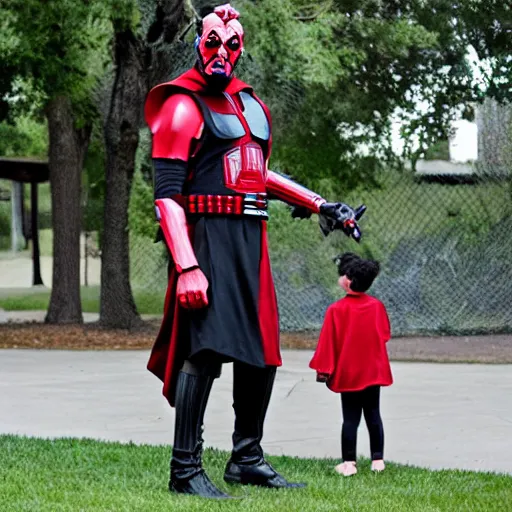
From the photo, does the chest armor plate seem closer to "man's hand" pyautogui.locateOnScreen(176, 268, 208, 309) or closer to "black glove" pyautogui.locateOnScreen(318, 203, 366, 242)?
"black glove" pyautogui.locateOnScreen(318, 203, 366, 242)

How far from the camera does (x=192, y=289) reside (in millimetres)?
5258

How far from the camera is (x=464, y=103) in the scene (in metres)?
16.5

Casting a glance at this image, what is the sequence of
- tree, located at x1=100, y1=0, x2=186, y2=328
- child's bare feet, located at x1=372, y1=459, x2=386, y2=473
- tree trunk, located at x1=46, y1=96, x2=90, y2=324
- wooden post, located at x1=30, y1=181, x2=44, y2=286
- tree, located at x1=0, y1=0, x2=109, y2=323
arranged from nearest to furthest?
child's bare feet, located at x1=372, y1=459, x2=386, y2=473 < tree, located at x1=0, y1=0, x2=109, y2=323 < tree, located at x1=100, y1=0, x2=186, y2=328 < tree trunk, located at x1=46, y1=96, x2=90, y2=324 < wooden post, located at x1=30, y1=181, x2=44, y2=286

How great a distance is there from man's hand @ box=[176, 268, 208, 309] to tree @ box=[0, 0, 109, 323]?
30.9ft

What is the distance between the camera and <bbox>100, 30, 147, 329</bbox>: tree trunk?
51.8ft

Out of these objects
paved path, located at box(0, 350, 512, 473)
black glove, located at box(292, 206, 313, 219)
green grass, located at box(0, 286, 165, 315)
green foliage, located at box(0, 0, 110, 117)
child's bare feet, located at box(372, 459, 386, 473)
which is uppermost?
green foliage, located at box(0, 0, 110, 117)

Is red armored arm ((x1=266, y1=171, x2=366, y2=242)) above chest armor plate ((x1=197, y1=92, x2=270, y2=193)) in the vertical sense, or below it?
below

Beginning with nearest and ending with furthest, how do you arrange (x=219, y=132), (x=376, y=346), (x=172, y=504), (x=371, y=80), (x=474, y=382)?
(x=172, y=504) → (x=219, y=132) → (x=376, y=346) → (x=474, y=382) → (x=371, y=80)

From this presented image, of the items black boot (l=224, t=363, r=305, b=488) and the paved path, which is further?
the paved path

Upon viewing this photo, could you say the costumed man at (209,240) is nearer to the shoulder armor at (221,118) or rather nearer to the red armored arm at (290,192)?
the shoulder armor at (221,118)

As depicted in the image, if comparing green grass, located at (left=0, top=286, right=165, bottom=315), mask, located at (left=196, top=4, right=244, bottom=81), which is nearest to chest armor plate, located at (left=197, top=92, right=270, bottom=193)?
mask, located at (left=196, top=4, right=244, bottom=81)

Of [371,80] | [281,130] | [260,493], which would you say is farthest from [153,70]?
[260,493]

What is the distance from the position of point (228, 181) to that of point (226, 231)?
0.23 meters

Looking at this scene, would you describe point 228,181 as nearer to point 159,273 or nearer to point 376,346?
point 376,346
